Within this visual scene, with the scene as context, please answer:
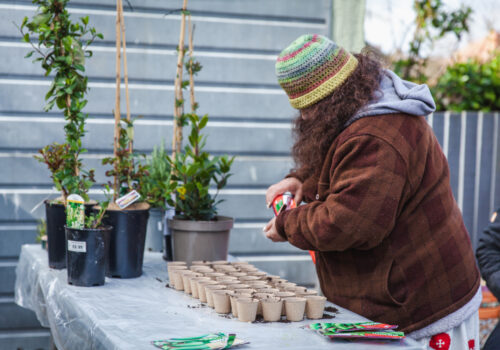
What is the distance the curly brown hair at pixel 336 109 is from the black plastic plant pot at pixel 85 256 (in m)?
0.75

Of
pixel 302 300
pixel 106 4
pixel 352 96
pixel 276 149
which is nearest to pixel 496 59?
pixel 276 149

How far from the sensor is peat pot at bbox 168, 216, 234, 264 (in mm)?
2266

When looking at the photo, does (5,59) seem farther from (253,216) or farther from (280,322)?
(280,322)

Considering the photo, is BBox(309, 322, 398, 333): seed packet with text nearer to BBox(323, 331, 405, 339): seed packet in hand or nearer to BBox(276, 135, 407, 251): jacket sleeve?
BBox(323, 331, 405, 339): seed packet in hand

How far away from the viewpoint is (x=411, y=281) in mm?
1718

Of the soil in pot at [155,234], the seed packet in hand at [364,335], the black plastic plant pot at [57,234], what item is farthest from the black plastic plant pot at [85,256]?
the seed packet in hand at [364,335]

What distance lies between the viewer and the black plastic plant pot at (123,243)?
6.98 feet

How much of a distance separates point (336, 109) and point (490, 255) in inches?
28.9

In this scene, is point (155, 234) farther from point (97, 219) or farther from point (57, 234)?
point (97, 219)

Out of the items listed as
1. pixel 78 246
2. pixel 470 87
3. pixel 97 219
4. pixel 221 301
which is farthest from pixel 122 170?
pixel 470 87

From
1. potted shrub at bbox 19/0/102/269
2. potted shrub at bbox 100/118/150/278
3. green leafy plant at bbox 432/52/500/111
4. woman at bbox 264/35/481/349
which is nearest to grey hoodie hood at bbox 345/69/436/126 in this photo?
woman at bbox 264/35/481/349

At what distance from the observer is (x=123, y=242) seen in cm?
214

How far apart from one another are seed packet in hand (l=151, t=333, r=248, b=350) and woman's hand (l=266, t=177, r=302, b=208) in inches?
31.2

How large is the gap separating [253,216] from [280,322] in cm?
224
